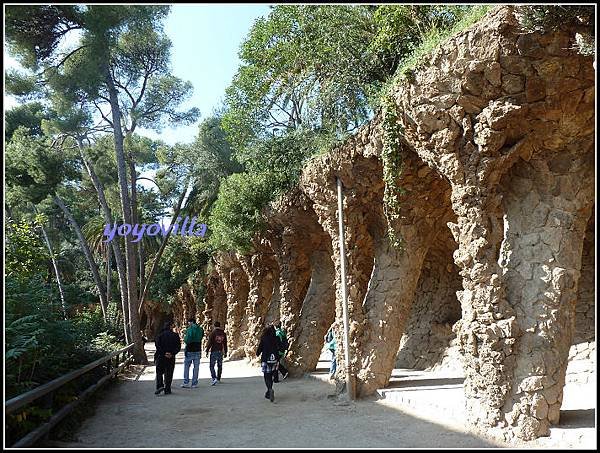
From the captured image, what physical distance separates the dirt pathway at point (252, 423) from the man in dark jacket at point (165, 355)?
28cm

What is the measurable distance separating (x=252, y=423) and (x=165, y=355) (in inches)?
163

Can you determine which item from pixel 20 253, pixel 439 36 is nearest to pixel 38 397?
pixel 20 253

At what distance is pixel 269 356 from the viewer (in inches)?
420

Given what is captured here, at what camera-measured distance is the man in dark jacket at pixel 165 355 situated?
11797 mm

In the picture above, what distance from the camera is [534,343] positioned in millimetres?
6773

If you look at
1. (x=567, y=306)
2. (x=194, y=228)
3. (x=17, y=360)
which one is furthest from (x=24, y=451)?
(x=194, y=228)

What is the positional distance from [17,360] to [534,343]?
662cm

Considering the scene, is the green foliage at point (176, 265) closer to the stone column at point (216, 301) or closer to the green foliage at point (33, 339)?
the stone column at point (216, 301)

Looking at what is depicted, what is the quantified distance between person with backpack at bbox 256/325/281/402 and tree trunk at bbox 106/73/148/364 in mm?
9985

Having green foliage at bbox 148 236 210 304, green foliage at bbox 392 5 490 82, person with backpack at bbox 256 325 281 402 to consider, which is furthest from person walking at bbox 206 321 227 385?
green foliage at bbox 148 236 210 304

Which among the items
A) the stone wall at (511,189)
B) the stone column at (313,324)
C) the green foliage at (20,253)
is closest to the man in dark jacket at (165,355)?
the green foliage at (20,253)

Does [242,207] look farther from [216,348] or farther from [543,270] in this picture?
[543,270]

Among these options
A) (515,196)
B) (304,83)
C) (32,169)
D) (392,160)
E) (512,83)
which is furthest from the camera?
(32,169)

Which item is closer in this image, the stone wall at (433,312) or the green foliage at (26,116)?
the stone wall at (433,312)
